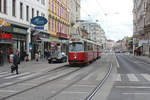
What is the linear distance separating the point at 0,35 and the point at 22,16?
23.6ft

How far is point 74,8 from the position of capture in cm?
6844

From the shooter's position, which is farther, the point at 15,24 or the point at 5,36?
the point at 15,24

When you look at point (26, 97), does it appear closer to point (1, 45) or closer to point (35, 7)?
Result: point (1, 45)

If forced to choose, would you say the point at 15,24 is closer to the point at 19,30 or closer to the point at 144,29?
the point at 19,30

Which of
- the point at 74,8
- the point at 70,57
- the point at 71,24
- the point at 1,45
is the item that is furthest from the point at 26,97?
the point at 74,8

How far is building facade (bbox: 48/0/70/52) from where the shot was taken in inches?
1790

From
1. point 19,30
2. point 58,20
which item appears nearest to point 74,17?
point 58,20

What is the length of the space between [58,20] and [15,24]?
21.6 metres

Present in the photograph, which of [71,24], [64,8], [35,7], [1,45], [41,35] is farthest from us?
[71,24]

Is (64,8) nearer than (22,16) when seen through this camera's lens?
No

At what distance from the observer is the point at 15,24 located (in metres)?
29.4

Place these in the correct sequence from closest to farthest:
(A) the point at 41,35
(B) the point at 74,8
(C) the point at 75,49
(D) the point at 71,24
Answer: (C) the point at 75,49, (A) the point at 41,35, (D) the point at 71,24, (B) the point at 74,8

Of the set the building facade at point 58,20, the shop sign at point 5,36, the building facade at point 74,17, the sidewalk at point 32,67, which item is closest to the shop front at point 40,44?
the building facade at point 58,20

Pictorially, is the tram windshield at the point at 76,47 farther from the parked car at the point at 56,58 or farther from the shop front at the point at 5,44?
the shop front at the point at 5,44
